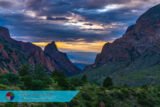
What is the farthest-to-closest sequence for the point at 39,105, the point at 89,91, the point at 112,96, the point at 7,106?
the point at 112,96, the point at 89,91, the point at 39,105, the point at 7,106

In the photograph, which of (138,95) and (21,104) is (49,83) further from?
(138,95)

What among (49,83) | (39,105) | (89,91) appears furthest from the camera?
(89,91)

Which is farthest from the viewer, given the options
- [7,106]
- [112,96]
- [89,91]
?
[112,96]

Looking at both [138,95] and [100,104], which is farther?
[138,95]

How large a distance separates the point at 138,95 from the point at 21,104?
4458cm

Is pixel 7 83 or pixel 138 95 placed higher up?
pixel 7 83

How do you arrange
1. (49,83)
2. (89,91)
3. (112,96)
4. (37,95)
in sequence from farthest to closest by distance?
1. (112,96)
2. (89,91)
3. (49,83)
4. (37,95)

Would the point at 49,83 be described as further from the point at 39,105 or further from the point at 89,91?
the point at 39,105

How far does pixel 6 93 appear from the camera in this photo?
4056 cm

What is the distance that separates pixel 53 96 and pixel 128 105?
46.8 metres

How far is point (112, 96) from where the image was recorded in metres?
84.5

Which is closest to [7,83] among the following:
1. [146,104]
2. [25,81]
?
[25,81]

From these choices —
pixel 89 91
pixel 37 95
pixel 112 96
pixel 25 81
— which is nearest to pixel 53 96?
pixel 37 95

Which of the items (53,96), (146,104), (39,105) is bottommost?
(146,104)
